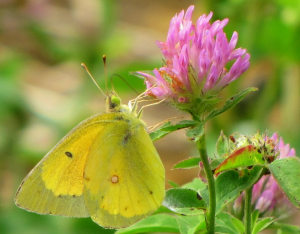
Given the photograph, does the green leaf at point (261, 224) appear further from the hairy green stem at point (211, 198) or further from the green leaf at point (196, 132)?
the green leaf at point (196, 132)

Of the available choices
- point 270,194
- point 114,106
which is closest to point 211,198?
point 270,194

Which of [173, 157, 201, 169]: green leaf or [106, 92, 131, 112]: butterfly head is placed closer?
[173, 157, 201, 169]: green leaf

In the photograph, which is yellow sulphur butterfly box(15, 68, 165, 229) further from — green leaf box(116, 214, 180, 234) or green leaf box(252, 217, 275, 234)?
green leaf box(252, 217, 275, 234)

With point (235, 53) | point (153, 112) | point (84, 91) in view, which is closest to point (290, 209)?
point (235, 53)

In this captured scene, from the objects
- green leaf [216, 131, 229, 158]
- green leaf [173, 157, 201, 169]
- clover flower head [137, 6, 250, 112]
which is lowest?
green leaf [173, 157, 201, 169]

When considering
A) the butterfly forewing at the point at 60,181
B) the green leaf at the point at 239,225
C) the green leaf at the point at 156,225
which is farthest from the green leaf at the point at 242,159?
the butterfly forewing at the point at 60,181

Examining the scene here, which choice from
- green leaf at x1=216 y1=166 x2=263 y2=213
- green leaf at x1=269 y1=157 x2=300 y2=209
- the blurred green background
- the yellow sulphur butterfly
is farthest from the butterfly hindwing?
the blurred green background

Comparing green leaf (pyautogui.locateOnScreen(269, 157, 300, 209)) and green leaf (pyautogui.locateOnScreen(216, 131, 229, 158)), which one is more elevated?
green leaf (pyautogui.locateOnScreen(216, 131, 229, 158))
